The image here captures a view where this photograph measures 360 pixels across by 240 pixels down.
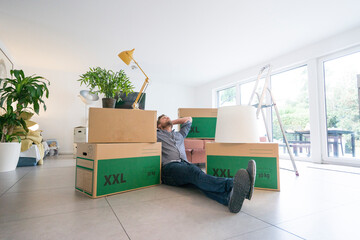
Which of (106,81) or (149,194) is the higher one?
(106,81)

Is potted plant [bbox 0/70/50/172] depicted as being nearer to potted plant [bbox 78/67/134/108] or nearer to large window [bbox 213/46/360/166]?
potted plant [bbox 78/67/134/108]

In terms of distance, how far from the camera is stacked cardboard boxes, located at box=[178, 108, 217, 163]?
2.84 m

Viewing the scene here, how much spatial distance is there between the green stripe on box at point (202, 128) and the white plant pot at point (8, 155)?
87.5 inches

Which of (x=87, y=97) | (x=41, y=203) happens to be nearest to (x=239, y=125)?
(x=41, y=203)

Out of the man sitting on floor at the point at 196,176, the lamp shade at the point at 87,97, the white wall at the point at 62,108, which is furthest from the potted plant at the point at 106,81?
the white wall at the point at 62,108

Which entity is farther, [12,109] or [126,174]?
[12,109]

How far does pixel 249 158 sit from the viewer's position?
1.62m

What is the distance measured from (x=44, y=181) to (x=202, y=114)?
197 cm

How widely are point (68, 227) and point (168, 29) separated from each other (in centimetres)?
303

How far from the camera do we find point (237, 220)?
103 centimetres

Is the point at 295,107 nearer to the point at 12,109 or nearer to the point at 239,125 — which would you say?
the point at 239,125

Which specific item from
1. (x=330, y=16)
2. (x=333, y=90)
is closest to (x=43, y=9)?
(x=330, y=16)

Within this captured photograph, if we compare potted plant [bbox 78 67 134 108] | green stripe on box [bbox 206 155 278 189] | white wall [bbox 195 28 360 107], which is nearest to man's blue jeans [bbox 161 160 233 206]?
green stripe on box [bbox 206 155 278 189]

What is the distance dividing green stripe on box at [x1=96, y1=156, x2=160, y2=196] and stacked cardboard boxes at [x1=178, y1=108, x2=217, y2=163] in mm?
1126
